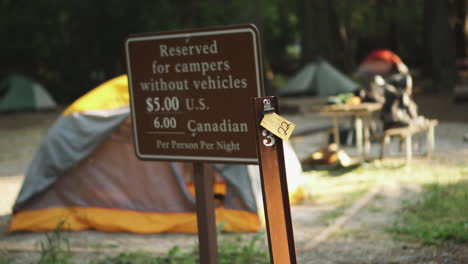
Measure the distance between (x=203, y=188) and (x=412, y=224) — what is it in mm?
3041

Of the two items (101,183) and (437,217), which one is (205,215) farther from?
Answer: (101,183)

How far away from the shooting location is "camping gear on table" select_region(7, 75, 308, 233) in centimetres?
682

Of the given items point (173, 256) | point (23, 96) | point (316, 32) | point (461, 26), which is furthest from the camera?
point (461, 26)

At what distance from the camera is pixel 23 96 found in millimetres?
24000

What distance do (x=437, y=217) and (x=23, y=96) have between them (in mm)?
20309

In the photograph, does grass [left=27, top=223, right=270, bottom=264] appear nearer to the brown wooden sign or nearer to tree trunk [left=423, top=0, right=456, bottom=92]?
the brown wooden sign

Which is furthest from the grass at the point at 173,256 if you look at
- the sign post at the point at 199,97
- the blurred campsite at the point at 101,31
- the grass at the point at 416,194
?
the blurred campsite at the point at 101,31

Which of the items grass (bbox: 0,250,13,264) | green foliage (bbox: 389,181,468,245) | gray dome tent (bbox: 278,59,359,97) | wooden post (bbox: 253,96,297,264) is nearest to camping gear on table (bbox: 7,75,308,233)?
grass (bbox: 0,250,13,264)

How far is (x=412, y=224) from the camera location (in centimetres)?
610

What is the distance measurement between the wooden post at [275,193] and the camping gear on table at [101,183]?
3880 mm

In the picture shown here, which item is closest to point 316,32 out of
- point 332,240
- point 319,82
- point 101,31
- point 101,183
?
point 319,82

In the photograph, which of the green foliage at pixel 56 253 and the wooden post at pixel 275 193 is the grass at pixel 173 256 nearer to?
the green foliage at pixel 56 253

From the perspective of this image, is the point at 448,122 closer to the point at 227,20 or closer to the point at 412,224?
the point at 412,224

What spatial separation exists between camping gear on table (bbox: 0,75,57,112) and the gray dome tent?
8.95 m
